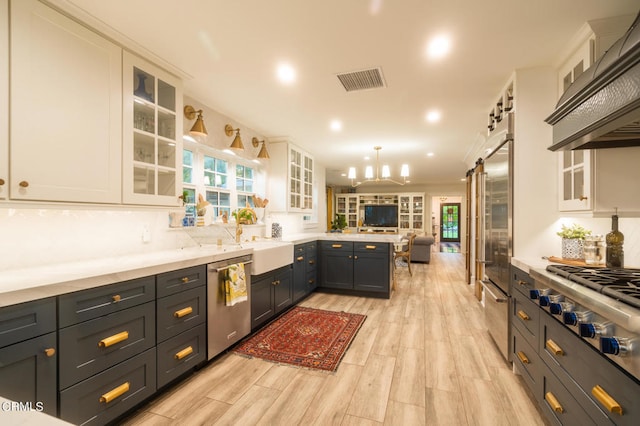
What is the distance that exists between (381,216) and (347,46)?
9011 mm

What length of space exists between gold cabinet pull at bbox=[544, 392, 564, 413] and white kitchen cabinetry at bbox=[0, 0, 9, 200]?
10.0ft

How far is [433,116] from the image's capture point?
3.61 meters

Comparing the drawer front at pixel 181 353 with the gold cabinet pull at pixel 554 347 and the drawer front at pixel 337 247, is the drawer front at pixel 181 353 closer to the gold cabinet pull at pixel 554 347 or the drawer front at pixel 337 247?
the gold cabinet pull at pixel 554 347

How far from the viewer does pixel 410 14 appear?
5.83 feet

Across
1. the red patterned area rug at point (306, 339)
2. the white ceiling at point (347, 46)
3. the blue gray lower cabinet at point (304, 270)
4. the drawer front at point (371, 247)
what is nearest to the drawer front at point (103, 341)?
the red patterned area rug at point (306, 339)

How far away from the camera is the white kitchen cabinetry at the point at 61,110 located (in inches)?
59.3

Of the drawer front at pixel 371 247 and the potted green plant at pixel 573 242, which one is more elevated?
the potted green plant at pixel 573 242

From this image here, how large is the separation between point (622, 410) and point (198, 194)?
3.53 metres

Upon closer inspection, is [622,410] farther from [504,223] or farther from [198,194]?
[198,194]

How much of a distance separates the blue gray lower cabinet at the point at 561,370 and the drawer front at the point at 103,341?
2346 mm

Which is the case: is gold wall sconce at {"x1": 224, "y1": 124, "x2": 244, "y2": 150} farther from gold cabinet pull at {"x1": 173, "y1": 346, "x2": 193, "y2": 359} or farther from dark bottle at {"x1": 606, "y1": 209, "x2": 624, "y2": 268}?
dark bottle at {"x1": 606, "y1": 209, "x2": 624, "y2": 268}

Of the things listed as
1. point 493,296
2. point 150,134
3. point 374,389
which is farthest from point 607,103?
point 150,134

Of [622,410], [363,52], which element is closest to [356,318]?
[622,410]

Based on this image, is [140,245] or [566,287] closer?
[566,287]
